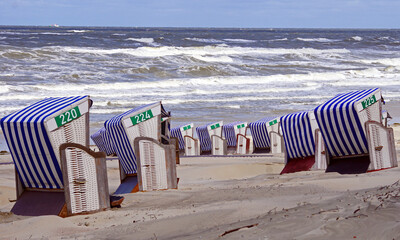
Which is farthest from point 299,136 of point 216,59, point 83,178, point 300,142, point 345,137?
point 216,59

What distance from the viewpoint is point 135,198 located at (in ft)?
20.6

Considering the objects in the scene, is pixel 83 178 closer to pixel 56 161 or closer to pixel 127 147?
pixel 56 161

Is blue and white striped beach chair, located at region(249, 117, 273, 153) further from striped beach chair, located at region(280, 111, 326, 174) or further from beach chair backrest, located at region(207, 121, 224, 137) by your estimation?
striped beach chair, located at region(280, 111, 326, 174)

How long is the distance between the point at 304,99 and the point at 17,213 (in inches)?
812

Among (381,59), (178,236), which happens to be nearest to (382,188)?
(178,236)

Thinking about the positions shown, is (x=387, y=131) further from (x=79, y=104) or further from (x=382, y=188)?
(x=79, y=104)

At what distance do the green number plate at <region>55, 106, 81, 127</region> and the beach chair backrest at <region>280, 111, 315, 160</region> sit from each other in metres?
3.69

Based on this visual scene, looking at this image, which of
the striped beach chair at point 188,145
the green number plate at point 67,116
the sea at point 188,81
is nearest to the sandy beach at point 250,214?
the green number plate at point 67,116

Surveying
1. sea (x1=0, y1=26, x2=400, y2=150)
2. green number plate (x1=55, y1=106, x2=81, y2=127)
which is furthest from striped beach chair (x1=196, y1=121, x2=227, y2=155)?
green number plate (x1=55, y1=106, x2=81, y2=127)

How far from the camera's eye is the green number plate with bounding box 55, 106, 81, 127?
5.29m

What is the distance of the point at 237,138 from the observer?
42.5 ft

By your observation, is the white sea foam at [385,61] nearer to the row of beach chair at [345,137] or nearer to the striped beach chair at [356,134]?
the row of beach chair at [345,137]

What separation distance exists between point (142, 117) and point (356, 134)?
2.31 meters

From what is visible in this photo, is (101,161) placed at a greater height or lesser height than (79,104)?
lesser
